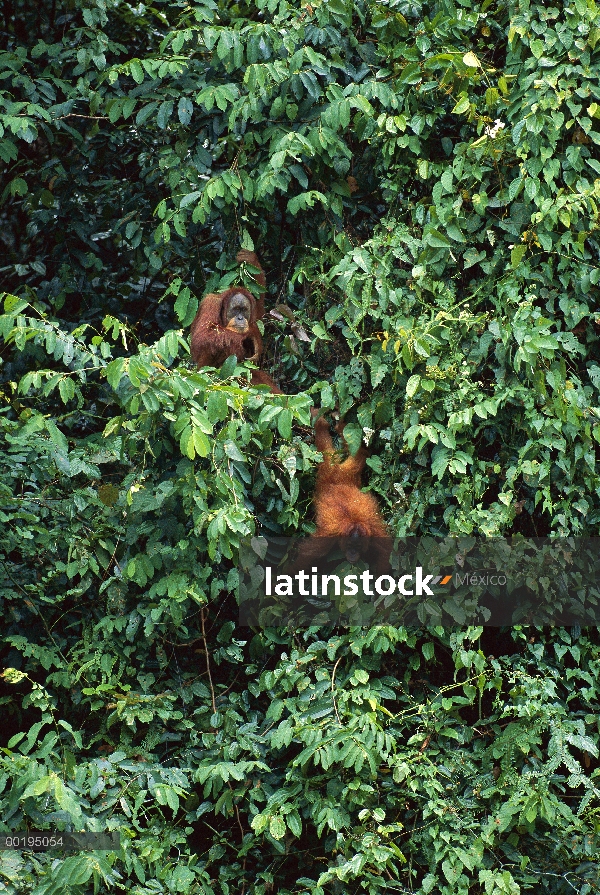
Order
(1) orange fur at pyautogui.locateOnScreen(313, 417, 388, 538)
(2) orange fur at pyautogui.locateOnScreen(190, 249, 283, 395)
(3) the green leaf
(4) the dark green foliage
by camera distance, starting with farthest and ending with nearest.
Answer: (2) orange fur at pyautogui.locateOnScreen(190, 249, 283, 395) < (1) orange fur at pyautogui.locateOnScreen(313, 417, 388, 538) < (3) the green leaf < (4) the dark green foliage

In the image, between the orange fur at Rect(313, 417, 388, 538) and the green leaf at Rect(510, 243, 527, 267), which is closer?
the green leaf at Rect(510, 243, 527, 267)

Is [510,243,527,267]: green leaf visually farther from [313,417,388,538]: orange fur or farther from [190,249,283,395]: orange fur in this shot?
[190,249,283,395]: orange fur

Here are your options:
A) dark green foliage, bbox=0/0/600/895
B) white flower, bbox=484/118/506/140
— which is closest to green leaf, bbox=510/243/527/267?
dark green foliage, bbox=0/0/600/895

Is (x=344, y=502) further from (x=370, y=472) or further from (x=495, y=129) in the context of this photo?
(x=495, y=129)

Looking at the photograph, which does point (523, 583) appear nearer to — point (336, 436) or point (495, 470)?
point (495, 470)

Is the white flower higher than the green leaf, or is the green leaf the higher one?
the white flower

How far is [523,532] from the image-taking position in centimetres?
370

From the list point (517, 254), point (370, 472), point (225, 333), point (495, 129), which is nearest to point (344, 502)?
point (370, 472)

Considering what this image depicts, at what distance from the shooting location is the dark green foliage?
11.0 ft

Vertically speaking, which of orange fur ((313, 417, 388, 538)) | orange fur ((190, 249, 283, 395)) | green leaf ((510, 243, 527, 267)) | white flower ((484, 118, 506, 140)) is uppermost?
white flower ((484, 118, 506, 140))

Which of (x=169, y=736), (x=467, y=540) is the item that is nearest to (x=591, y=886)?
(x=467, y=540)

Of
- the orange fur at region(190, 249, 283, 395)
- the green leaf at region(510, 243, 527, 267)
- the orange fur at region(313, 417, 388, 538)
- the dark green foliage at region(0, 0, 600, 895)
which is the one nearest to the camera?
the dark green foliage at region(0, 0, 600, 895)

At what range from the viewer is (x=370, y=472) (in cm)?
381

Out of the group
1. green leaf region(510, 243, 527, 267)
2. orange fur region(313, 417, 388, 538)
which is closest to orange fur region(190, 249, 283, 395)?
orange fur region(313, 417, 388, 538)
